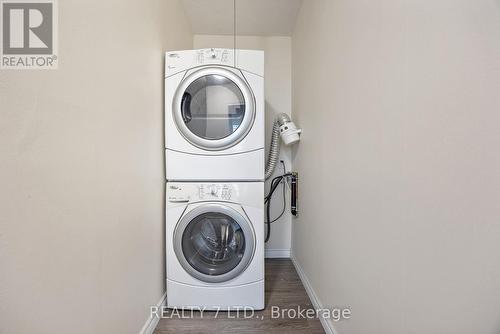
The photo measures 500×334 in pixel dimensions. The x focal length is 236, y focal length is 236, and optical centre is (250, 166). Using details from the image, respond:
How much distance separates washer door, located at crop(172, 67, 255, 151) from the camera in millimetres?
1547

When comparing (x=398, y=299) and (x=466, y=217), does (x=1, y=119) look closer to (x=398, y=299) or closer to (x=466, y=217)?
(x=466, y=217)

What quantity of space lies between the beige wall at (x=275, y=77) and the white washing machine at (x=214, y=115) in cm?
91

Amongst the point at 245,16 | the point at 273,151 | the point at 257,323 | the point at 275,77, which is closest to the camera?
the point at 257,323

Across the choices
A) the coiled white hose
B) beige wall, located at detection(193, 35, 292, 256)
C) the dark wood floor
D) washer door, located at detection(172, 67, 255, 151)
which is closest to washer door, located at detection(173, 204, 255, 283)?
Answer: the dark wood floor

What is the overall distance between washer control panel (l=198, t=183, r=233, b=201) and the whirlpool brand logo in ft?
3.26

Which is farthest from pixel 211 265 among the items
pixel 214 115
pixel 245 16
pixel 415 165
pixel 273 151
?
pixel 245 16

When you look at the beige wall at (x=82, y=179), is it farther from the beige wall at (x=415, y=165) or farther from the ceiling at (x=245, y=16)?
the beige wall at (x=415, y=165)

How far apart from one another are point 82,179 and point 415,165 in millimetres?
1043

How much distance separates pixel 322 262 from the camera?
4.77 feet

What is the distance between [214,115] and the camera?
161 centimetres

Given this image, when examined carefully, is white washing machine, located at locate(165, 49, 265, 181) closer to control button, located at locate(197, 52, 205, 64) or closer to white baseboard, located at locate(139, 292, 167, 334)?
control button, located at locate(197, 52, 205, 64)

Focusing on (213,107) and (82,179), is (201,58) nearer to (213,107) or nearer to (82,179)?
(213,107)

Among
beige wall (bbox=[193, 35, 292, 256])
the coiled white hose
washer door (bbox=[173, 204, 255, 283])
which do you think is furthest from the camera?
beige wall (bbox=[193, 35, 292, 256])

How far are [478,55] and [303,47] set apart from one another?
1.66 m
